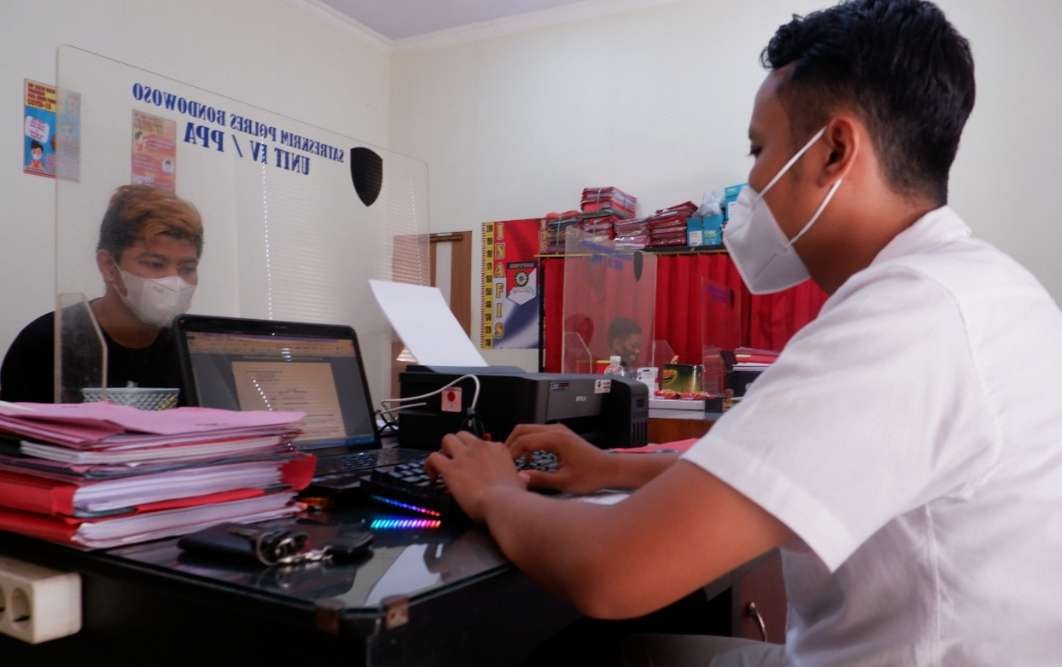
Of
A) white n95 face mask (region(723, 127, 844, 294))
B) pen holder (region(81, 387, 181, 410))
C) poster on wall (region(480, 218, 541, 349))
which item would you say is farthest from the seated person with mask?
poster on wall (region(480, 218, 541, 349))

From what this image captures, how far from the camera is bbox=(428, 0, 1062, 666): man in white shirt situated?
58cm

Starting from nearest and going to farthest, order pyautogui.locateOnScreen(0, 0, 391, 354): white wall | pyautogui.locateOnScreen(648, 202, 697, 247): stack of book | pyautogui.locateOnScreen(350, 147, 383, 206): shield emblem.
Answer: pyautogui.locateOnScreen(350, 147, 383, 206): shield emblem < pyautogui.locateOnScreen(0, 0, 391, 354): white wall < pyautogui.locateOnScreen(648, 202, 697, 247): stack of book

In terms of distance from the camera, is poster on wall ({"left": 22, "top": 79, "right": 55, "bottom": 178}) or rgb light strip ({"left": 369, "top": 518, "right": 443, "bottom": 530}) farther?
poster on wall ({"left": 22, "top": 79, "right": 55, "bottom": 178})

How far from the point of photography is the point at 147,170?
1.52 m

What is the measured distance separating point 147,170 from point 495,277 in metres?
3.02

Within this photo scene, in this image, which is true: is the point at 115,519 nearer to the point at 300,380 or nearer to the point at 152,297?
the point at 300,380

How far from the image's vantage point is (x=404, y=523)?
31.9 inches

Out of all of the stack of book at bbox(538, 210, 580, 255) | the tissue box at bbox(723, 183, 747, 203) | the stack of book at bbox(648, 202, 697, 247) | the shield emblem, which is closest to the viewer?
the shield emblem

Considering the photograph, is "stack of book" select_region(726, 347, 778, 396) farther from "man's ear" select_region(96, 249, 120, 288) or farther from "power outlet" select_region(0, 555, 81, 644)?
"power outlet" select_region(0, 555, 81, 644)

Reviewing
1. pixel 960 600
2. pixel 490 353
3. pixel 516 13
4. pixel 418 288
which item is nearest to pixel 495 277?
pixel 490 353

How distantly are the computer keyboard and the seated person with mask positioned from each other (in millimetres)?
553

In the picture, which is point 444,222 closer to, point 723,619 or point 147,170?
point 147,170

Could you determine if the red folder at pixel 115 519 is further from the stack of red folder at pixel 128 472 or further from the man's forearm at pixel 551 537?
the man's forearm at pixel 551 537

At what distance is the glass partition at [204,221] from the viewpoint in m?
1.40
